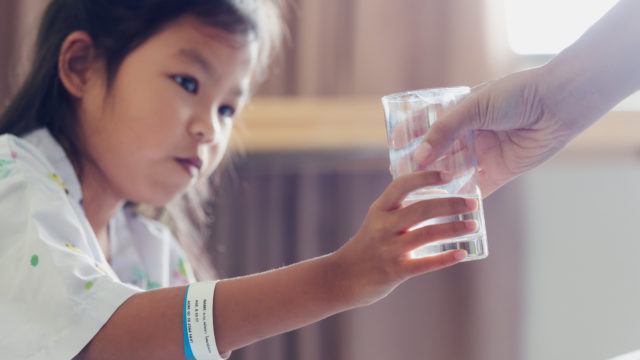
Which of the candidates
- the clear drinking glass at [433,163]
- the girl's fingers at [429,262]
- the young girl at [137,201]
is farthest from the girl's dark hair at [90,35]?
the girl's fingers at [429,262]

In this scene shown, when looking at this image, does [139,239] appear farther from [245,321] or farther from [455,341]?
→ [455,341]

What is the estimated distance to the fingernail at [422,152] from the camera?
78 centimetres

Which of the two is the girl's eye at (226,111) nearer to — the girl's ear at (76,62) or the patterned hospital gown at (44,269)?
the girl's ear at (76,62)

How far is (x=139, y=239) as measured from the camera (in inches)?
54.3

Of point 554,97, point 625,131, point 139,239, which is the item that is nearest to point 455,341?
point 625,131

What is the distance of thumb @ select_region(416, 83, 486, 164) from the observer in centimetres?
79

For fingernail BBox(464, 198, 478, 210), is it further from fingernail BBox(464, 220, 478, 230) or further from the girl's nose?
the girl's nose

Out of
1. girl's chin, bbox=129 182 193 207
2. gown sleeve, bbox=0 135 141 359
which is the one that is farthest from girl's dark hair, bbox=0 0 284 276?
gown sleeve, bbox=0 135 141 359

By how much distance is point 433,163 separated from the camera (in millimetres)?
793

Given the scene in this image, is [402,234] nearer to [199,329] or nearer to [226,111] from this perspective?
[199,329]

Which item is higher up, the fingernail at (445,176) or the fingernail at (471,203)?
the fingernail at (445,176)

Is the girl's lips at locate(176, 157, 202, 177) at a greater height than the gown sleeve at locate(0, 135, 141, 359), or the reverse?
the girl's lips at locate(176, 157, 202, 177)

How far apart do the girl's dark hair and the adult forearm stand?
1.56ft

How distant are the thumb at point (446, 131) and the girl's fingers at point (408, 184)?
29mm
